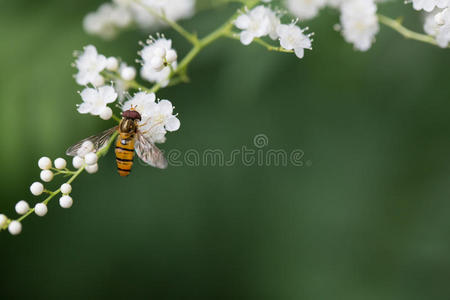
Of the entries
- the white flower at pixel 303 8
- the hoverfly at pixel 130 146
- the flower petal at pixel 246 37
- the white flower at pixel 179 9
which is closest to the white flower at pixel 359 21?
the white flower at pixel 303 8

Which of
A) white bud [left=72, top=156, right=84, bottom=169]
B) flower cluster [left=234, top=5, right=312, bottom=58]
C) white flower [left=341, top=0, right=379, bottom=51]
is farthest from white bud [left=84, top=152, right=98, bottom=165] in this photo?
white flower [left=341, top=0, right=379, bottom=51]

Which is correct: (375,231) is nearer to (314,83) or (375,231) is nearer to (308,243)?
(308,243)

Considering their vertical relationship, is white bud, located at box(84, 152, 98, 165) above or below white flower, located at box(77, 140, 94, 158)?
below

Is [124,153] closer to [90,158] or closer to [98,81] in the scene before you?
[90,158]

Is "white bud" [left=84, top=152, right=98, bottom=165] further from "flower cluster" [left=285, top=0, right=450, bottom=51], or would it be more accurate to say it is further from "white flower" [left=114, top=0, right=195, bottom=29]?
"flower cluster" [left=285, top=0, right=450, bottom=51]

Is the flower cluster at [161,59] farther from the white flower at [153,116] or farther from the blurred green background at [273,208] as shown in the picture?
the blurred green background at [273,208]
